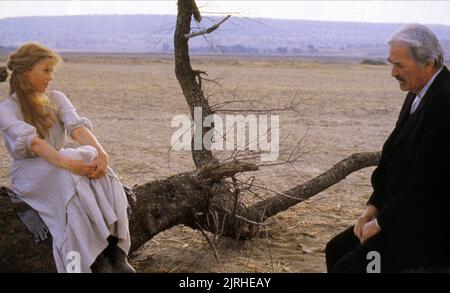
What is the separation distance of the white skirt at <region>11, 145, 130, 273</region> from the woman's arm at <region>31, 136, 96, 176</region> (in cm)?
3

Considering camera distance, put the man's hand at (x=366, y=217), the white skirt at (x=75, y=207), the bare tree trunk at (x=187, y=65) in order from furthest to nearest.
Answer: the bare tree trunk at (x=187, y=65)
the man's hand at (x=366, y=217)
the white skirt at (x=75, y=207)

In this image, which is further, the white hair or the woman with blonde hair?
the woman with blonde hair

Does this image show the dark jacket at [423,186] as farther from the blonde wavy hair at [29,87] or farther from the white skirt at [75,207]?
the blonde wavy hair at [29,87]

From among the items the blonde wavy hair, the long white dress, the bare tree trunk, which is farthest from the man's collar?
the bare tree trunk

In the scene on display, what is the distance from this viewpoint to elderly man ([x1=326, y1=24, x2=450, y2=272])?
3.42 metres

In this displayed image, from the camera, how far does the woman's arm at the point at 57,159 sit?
383 cm

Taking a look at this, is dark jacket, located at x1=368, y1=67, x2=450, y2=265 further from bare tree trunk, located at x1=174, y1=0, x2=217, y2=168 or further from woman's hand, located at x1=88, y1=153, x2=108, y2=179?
bare tree trunk, located at x1=174, y1=0, x2=217, y2=168

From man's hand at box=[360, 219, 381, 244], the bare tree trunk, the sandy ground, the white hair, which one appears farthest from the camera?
the bare tree trunk

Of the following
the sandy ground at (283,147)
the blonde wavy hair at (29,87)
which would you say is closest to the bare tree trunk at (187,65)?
the sandy ground at (283,147)

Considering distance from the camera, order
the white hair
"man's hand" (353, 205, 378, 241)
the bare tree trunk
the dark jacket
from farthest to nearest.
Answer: the bare tree trunk < "man's hand" (353, 205, 378, 241) < the white hair < the dark jacket

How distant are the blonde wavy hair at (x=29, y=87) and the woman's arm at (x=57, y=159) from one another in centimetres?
18

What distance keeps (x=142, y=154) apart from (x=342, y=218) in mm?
4511
